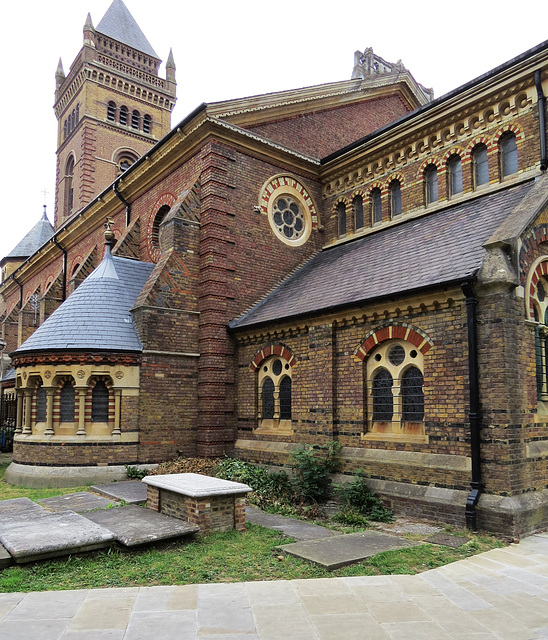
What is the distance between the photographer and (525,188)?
39.3 ft

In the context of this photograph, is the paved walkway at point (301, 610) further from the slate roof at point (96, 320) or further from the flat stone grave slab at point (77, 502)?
the slate roof at point (96, 320)

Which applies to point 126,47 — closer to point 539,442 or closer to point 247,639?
point 539,442

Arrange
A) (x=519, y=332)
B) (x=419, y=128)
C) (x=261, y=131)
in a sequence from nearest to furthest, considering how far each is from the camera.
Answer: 1. (x=519, y=332)
2. (x=419, y=128)
3. (x=261, y=131)

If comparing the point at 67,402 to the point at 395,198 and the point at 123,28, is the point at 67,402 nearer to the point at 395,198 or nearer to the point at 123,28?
the point at 395,198

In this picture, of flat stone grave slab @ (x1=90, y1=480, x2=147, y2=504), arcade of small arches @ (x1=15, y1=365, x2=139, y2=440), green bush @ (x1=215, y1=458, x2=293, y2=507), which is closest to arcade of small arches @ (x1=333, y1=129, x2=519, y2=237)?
green bush @ (x1=215, y1=458, x2=293, y2=507)

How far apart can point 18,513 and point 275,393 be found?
6749 millimetres

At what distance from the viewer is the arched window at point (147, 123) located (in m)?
40.3

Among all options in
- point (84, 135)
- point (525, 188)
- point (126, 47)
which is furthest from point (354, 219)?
point (126, 47)

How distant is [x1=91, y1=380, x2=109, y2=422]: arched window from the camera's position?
13969 millimetres

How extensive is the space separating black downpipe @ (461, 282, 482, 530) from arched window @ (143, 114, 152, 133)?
118ft

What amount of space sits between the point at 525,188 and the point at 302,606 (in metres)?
10.1

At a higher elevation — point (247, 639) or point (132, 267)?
point (132, 267)

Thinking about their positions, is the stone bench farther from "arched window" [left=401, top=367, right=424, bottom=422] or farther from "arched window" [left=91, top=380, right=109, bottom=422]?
"arched window" [left=91, top=380, right=109, bottom=422]

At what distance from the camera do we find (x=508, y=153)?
13.0 m
